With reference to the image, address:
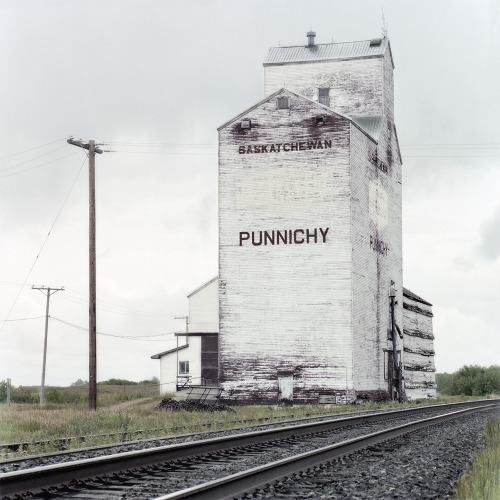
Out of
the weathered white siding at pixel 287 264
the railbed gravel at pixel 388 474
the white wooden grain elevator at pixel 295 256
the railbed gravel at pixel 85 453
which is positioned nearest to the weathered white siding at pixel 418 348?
the white wooden grain elevator at pixel 295 256

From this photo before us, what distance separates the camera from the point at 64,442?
14461 mm

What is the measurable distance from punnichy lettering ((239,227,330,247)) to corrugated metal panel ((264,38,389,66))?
15242 mm

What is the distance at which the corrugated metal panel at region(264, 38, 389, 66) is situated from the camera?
159 feet

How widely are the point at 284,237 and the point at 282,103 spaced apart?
6.86 metres

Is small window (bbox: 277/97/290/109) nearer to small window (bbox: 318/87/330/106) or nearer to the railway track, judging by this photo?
small window (bbox: 318/87/330/106)

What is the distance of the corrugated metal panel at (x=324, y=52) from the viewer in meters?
48.6

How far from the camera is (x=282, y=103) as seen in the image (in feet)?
131

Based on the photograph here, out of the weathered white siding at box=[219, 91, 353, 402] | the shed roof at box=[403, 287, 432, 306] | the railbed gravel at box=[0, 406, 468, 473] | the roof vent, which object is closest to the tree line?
the shed roof at box=[403, 287, 432, 306]

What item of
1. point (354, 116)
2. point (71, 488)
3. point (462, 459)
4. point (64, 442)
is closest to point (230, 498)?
point (71, 488)

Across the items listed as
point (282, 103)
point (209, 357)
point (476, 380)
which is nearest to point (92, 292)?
point (282, 103)

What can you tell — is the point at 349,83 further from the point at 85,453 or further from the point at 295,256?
the point at 85,453

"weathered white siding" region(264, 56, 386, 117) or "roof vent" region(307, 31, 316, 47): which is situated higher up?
"roof vent" region(307, 31, 316, 47)

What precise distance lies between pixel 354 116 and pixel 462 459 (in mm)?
38629

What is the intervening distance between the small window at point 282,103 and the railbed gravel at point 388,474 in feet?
90.2
